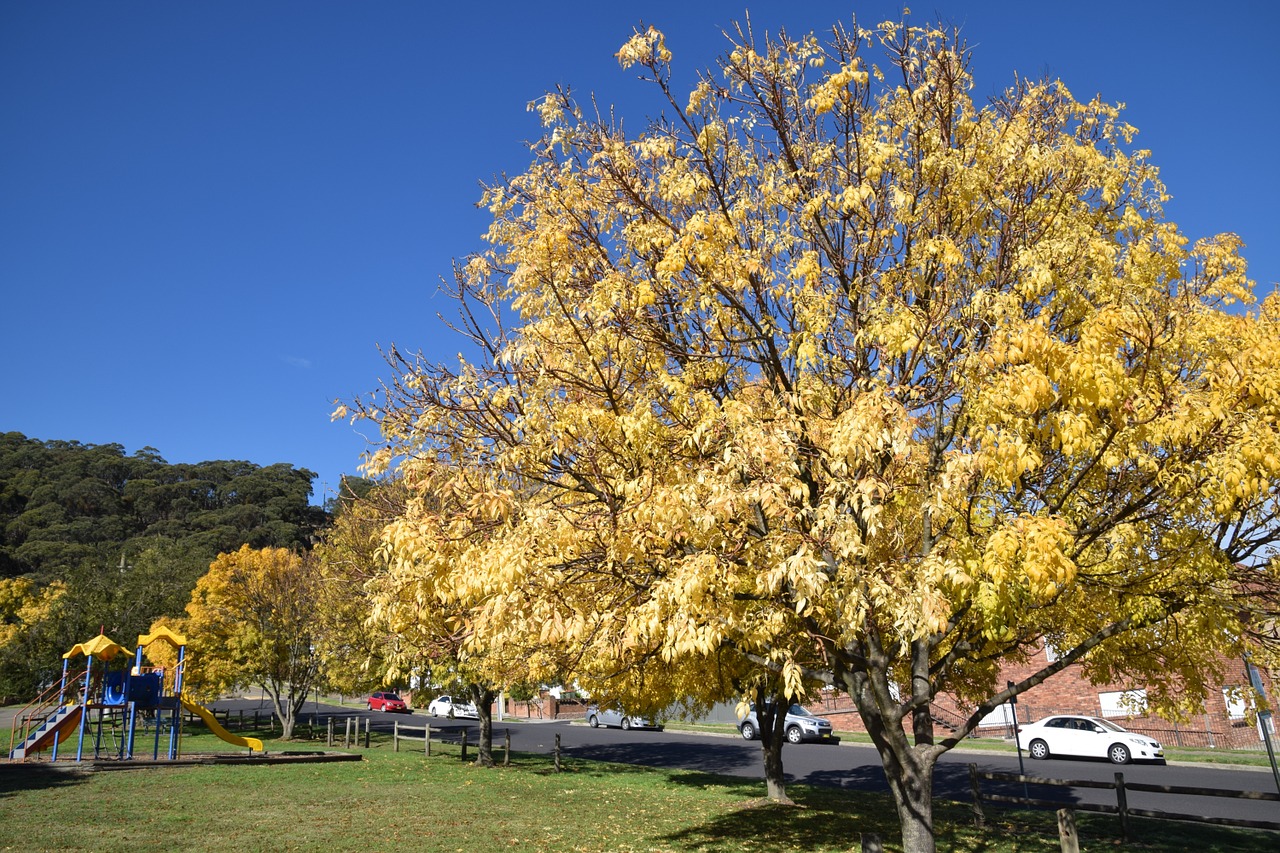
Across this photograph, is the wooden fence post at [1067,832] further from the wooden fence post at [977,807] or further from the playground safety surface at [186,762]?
the playground safety surface at [186,762]

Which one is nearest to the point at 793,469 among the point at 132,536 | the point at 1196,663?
the point at 1196,663

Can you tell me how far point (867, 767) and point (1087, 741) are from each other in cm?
711

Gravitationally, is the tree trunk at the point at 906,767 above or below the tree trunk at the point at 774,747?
above

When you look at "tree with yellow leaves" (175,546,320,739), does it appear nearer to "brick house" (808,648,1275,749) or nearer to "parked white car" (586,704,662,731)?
"parked white car" (586,704,662,731)

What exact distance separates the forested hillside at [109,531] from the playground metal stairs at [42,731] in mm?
15958

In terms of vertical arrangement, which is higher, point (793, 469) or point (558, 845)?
point (793, 469)

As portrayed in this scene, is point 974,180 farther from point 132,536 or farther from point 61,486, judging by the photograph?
point 61,486

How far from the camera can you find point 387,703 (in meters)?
58.1

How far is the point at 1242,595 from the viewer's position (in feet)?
23.2

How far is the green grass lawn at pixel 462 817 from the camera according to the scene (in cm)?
1155

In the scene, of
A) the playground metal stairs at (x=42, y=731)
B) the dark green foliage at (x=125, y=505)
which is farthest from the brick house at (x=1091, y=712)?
the dark green foliage at (x=125, y=505)

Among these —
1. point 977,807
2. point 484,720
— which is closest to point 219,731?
point 484,720

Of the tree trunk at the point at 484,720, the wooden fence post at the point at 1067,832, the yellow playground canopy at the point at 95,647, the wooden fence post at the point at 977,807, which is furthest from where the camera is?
the tree trunk at the point at 484,720

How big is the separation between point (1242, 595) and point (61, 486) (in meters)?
106
